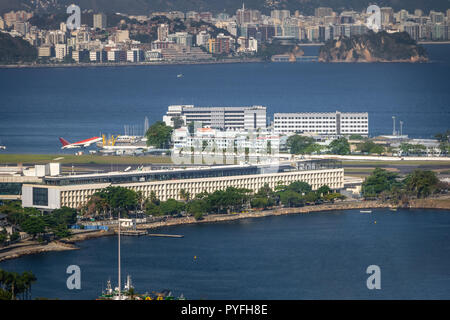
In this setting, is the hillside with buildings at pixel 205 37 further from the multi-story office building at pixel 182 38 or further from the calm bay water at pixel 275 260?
the calm bay water at pixel 275 260

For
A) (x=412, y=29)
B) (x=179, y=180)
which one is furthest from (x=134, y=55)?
(x=179, y=180)

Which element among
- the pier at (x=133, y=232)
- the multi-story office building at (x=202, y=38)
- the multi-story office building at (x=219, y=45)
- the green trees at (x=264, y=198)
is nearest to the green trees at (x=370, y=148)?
the green trees at (x=264, y=198)

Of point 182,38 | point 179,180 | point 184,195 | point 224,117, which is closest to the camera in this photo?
point 184,195

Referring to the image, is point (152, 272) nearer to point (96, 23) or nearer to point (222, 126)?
point (222, 126)

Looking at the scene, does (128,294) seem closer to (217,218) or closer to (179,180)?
(217,218)

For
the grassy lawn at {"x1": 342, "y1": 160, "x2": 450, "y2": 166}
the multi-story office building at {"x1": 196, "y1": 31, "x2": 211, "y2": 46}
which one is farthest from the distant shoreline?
the grassy lawn at {"x1": 342, "y1": 160, "x2": 450, "y2": 166}

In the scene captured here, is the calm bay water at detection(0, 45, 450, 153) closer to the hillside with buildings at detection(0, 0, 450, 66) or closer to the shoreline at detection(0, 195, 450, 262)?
the hillside with buildings at detection(0, 0, 450, 66)
